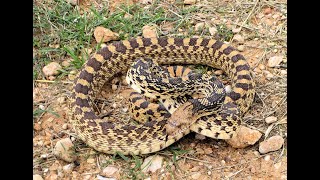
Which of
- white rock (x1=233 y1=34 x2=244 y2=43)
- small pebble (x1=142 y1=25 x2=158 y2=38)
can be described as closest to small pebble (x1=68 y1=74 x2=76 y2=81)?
small pebble (x1=142 y1=25 x2=158 y2=38)

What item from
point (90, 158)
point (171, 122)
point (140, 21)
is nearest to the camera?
point (171, 122)

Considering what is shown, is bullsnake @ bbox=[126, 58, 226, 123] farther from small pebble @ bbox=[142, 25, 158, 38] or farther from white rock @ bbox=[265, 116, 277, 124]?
small pebble @ bbox=[142, 25, 158, 38]

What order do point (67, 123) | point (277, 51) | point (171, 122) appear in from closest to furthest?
1. point (171, 122)
2. point (67, 123)
3. point (277, 51)

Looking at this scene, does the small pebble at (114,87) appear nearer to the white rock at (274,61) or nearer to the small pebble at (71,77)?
the small pebble at (71,77)

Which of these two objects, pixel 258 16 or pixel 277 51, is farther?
pixel 258 16

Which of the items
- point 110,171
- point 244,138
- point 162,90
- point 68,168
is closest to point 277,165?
point 244,138

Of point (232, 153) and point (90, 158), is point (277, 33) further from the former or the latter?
point (90, 158)

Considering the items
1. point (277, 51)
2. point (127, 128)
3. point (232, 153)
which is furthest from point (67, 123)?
point (277, 51)
